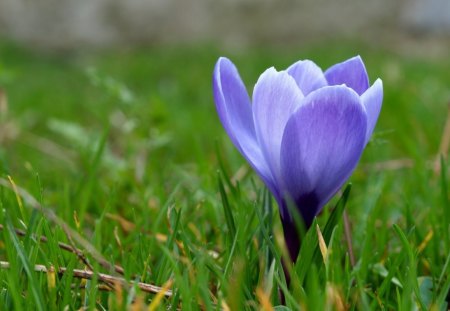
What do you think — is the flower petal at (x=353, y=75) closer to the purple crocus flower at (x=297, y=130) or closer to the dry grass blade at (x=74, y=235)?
the purple crocus flower at (x=297, y=130)

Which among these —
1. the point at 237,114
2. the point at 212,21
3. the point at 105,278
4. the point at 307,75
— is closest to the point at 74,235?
the point at 105,278

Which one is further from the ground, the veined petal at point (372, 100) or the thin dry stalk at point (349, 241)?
the veined petal at point (372, 100)

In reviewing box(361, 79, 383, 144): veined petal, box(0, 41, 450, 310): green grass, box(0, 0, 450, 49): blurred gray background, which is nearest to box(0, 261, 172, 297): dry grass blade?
box(0, 41, 450, 310): green grass

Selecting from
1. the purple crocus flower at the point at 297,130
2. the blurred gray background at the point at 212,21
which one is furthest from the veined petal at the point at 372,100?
the blurred gray background at the point at 212,21

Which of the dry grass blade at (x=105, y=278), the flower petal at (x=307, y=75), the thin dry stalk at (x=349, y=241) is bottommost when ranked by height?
the thin dry stalk at (x=349, y=241)

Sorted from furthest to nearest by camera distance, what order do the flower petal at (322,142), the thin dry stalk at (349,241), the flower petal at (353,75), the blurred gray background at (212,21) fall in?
the blurred gray background at (212,21), the thin dry stalk at (349,241), the flower petal at (353,75), the flower petal at (322,142)

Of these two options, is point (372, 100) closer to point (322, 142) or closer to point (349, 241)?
point (322, 142)
